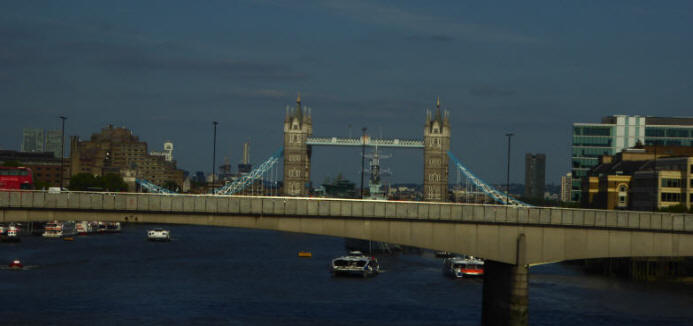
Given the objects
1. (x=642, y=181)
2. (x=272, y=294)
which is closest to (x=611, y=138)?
(x=642, y=181)

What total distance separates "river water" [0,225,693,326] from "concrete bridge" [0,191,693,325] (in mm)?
7752

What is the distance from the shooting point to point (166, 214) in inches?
2044

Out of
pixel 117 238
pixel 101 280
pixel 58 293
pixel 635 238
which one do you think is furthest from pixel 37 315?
pixel 117 238

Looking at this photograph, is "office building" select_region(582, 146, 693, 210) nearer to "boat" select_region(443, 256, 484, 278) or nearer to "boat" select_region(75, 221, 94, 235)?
"boat" select_region(443, 256, 484, 278)

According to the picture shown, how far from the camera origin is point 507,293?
2031 inches

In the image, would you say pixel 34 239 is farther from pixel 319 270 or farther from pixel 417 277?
pixel 417 277

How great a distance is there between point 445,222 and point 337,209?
229 inches

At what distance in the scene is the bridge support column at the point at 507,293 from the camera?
5069 cm

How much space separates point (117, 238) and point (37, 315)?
8253cm

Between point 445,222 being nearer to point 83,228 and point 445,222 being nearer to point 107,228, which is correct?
point 83,228

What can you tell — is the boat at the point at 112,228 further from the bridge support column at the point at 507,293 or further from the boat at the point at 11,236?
the bridge support column at the point at 507,293

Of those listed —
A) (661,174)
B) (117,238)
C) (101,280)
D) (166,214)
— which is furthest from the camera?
(117,238)

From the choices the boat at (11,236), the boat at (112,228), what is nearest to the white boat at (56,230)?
the boat at (11,236)

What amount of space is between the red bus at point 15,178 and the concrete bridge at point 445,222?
2766 centimetres
